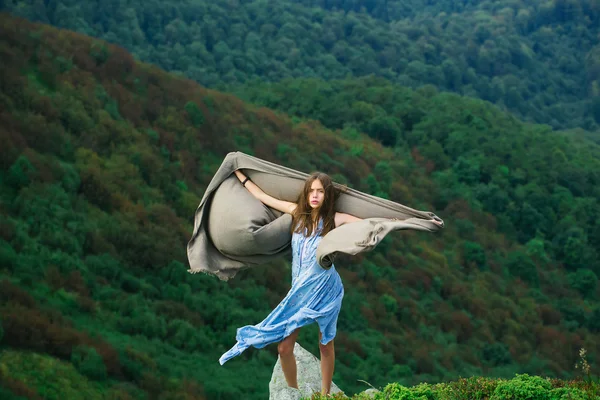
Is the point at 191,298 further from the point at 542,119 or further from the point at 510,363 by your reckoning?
the point at 542,119

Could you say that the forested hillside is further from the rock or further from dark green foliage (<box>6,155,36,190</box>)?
the rock

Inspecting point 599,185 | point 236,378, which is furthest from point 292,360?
point 599,185

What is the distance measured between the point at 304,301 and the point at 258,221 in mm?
743

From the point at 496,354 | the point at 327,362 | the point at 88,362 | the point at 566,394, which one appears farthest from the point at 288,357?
the point at 496,354

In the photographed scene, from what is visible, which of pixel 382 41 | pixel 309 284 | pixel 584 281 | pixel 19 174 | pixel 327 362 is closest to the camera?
pixel 309 284

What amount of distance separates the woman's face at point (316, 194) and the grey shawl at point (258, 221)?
8.6 inches

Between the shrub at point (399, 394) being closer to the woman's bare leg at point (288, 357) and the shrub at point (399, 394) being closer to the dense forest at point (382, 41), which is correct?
the woman's bare leg at point (288, 357)

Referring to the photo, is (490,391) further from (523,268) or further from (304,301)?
(523,268)

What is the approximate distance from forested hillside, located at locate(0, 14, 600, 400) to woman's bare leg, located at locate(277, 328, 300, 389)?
10663 mm

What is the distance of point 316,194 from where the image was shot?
7.12 m

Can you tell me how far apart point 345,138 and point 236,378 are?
29502 millimetres

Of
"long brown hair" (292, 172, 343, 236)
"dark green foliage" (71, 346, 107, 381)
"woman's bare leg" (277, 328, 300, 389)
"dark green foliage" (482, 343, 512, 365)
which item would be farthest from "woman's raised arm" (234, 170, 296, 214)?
"dark green foliage" (482, 343, 512, 365)

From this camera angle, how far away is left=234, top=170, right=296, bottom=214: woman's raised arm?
739cm

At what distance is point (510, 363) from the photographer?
34.9 meters
